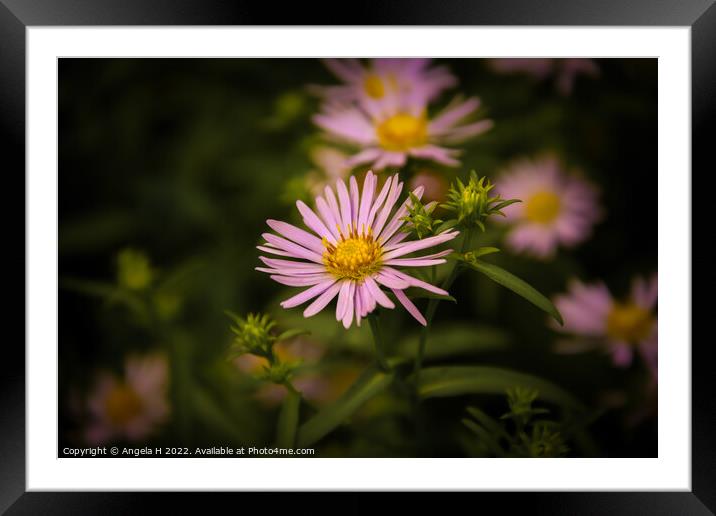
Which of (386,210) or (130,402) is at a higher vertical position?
(386,210)

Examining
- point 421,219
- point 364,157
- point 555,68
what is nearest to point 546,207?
point 555,68

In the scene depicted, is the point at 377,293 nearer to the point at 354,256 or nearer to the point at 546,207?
the point at 354,256

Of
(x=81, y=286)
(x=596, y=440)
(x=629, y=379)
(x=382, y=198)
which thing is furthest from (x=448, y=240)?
(x=81, y=286)

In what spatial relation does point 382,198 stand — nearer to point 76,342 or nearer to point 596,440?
point 596,440

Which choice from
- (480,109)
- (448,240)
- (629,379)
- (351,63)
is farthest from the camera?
(480,109)

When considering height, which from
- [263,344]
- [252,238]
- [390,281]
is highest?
[252,238]

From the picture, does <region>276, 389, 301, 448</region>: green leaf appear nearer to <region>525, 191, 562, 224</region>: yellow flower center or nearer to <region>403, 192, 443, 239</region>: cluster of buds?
<region>403, 192, 443, 239</region>: cluster of buds
